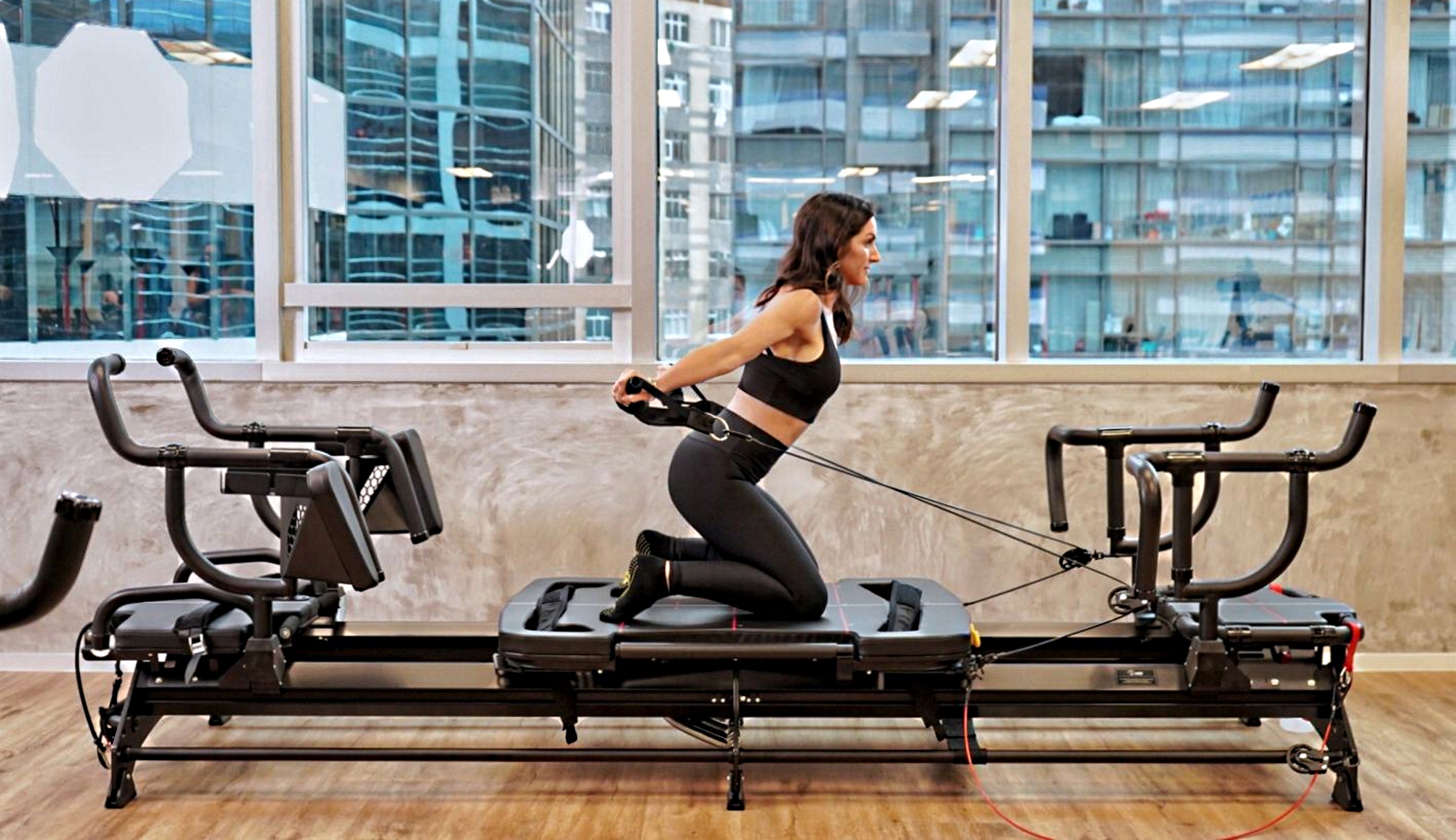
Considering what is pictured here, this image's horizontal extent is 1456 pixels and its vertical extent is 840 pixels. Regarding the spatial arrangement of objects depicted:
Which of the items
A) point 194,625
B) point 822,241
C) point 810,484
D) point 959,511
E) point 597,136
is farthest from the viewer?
point 597,136

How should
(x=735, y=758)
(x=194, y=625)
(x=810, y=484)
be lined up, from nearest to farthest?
(x=735, y=758) < (x=194, y=625) < (x=810, y=484)

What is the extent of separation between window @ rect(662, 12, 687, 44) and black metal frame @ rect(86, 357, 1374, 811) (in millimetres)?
2175

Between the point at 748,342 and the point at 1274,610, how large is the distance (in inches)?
59.5

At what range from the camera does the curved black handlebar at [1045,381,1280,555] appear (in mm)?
3531

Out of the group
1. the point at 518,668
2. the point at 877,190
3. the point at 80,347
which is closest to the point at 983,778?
the point at 518,668

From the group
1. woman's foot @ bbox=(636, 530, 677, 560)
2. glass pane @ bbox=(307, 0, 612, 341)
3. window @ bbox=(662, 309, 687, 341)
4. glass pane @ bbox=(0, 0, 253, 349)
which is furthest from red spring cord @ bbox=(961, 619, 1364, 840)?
glass pane @ bbox=(0, 0, 253, 349)

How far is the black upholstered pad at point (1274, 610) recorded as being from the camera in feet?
10.6

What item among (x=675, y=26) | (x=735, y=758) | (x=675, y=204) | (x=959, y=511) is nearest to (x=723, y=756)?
(x=735, y=758)

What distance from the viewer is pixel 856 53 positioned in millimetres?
4582

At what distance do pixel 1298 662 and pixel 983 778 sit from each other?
2.70 ft

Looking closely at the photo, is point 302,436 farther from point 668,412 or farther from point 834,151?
point 834,151

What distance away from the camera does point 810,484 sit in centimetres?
445

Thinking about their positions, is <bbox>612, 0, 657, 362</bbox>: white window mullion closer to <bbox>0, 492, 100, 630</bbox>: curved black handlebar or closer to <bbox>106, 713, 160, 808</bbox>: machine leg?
<bbox>106, 713, 160, 808</bbox>: machine leg

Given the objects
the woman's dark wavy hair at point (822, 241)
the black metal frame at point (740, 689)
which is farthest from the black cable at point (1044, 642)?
the woman's dark wavy hair at point (822, 241)
